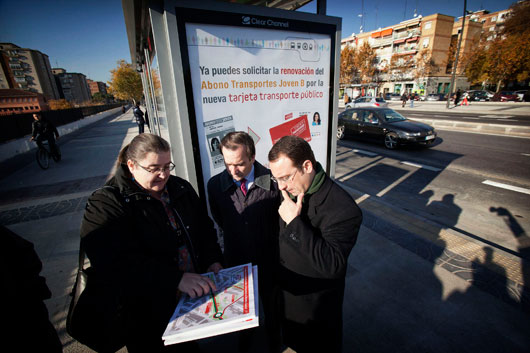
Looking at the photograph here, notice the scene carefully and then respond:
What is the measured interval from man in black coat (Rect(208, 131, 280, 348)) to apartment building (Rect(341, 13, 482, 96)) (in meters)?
54.0

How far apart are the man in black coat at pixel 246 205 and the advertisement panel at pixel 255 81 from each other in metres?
0.35

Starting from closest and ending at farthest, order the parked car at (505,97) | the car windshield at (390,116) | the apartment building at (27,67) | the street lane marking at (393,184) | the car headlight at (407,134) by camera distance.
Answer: the street lane marking at (393,184) → the car headlight at (407,134) → the car windshield at (390,116) → the parked car at (505,97) → the apartment building at (27,67)

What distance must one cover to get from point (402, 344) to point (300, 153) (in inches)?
82.2

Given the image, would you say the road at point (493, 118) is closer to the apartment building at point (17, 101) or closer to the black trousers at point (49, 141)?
the black trousers at point (49, 141)

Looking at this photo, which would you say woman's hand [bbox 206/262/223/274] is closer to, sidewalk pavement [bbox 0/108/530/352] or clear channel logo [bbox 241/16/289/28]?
sidewalk pavement [bbox 0/108/530/352]

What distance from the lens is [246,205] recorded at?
203 centimetres

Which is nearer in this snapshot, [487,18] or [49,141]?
[49,141]

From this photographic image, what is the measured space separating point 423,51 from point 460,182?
5253cm

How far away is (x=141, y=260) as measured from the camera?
1.43 metres

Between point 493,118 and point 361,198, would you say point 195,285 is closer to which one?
point 361,198

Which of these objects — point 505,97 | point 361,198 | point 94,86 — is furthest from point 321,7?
point 94,86

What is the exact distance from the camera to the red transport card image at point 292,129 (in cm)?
265

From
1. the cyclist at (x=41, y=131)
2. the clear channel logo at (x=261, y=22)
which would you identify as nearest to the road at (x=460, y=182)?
the clear channel logo at (x=261, y=22)

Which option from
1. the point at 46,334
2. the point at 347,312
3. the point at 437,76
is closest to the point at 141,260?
the point at 46,334
